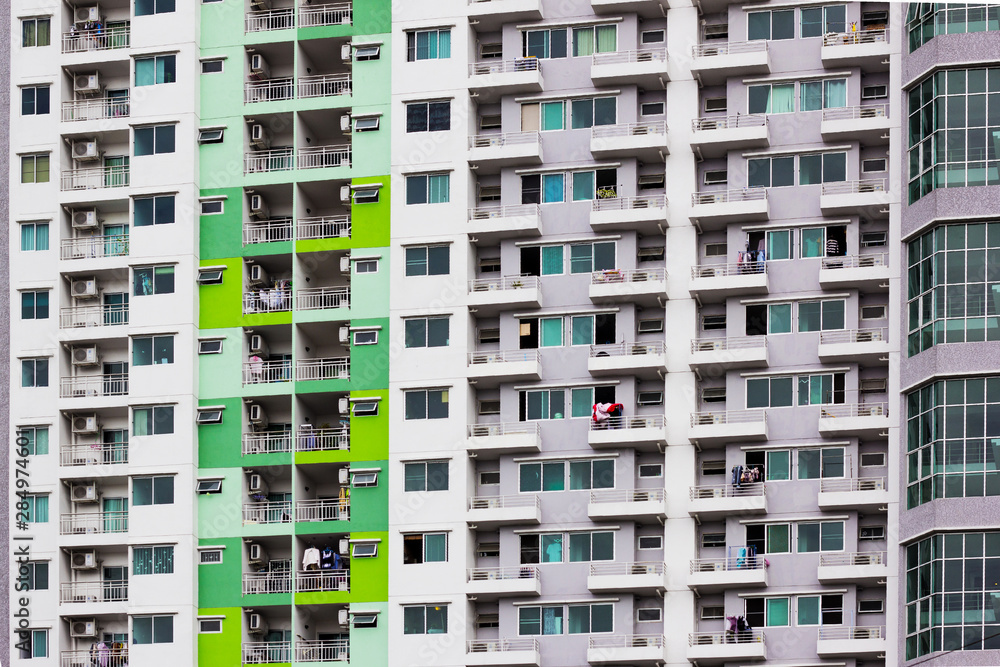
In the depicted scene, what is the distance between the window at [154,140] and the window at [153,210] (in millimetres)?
2158

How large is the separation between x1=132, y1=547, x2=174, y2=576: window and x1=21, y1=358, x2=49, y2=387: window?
30.9 ft

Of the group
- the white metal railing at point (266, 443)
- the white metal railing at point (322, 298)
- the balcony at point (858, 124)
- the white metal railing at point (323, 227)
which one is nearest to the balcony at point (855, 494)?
the balcony at point (858, 124)

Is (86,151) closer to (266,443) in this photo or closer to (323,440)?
(266,443)

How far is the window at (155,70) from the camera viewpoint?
106 m

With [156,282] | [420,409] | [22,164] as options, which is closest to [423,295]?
[420,409]

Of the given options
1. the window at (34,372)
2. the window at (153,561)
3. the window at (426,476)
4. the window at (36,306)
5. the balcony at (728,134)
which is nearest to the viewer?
the balcony at (728,134)

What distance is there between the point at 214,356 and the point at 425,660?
16.5m

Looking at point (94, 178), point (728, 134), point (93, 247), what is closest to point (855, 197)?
point (728, 134)

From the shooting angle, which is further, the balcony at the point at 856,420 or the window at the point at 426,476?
the window at the point at 426,476

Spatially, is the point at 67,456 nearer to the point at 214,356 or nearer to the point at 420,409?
the point at 214,356

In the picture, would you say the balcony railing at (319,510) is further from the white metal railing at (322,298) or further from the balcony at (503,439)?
the white metal railing at (322,298)

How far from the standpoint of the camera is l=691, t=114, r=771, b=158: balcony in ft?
327

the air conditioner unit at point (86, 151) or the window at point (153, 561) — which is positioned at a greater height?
the air conditioner unit at point (86, 151)

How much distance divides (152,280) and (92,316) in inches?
146
